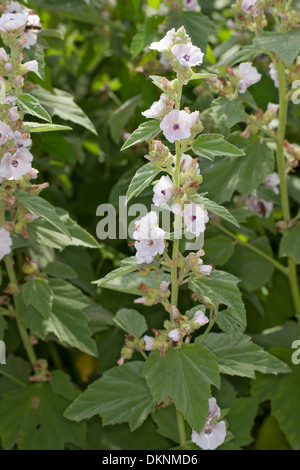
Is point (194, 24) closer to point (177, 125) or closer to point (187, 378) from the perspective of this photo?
point (177, 125)

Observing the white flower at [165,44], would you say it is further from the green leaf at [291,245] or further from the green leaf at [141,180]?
the green leaf at [291,245]

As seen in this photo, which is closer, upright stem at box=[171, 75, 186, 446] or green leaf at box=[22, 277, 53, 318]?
upright stem at box=[171, 75, 186, 446]

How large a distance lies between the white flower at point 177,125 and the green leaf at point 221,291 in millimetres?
233

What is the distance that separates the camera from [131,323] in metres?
1.28

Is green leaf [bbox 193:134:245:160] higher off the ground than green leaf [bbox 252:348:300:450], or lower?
higher

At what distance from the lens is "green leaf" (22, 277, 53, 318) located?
129cm

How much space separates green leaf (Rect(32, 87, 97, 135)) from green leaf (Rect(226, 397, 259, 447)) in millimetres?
634

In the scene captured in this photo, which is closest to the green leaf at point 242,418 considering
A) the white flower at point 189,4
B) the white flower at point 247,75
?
the white flower at point 247,75

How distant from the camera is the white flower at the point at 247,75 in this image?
134 cm

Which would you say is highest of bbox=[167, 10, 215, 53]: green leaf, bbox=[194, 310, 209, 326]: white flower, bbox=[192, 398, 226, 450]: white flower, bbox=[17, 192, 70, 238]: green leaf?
bbox=[167, 10, 215, 53]: green leaf

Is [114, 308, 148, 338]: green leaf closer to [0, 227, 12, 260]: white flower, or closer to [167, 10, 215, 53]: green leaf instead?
[0, 227, 12, 260]: white flower

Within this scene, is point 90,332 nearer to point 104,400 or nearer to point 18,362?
point 104,400

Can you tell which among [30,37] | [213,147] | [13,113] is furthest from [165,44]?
[30,37]

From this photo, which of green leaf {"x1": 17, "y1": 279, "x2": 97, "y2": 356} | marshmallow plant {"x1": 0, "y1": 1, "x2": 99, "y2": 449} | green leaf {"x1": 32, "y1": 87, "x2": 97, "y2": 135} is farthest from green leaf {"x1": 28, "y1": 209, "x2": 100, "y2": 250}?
green leaf {"x1": 32, "y1": 87, "x2": 97, "y2": 135}
